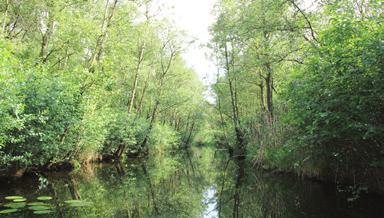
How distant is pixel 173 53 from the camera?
33.6 meters

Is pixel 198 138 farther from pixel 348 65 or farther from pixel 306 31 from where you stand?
pixel 348 65

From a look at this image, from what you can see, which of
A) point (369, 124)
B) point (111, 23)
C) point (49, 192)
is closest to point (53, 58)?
point (111, 23)

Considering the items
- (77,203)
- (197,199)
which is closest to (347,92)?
(197,199)

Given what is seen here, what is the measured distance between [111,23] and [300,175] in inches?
602

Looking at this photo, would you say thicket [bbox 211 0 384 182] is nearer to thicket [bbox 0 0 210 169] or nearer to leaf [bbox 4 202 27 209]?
leaf [bbox 4 202 27 209]

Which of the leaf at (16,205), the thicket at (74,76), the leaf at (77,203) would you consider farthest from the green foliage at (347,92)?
the thicket at (74,76)

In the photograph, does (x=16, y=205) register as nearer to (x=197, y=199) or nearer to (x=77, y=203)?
(x=77, y=203)

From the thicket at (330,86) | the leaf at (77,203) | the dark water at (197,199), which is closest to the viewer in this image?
the thicket at (330,86)

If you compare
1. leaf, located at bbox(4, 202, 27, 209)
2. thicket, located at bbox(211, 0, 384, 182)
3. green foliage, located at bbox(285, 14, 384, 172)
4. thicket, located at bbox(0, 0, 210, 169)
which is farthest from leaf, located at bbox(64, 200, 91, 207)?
green foliage, located at bbox(285, 14, 384, 172)

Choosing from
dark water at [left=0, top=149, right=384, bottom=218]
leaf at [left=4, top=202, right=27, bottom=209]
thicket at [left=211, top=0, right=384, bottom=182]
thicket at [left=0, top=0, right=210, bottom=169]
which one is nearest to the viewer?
thicket at [left=211, top=0, right=384, bottom=182]

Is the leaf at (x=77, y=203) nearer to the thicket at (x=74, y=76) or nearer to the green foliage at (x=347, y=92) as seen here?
the thicket at (x=74, y=76)

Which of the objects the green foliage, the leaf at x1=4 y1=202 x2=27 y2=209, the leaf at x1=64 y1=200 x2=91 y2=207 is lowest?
the leaf at x1=64 y1=200 x2=91 y2=207

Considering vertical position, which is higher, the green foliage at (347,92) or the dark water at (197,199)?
the green foliage at (347,92)

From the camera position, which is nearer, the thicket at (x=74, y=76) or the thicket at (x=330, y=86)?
the thicket at (x=330, y=86)
